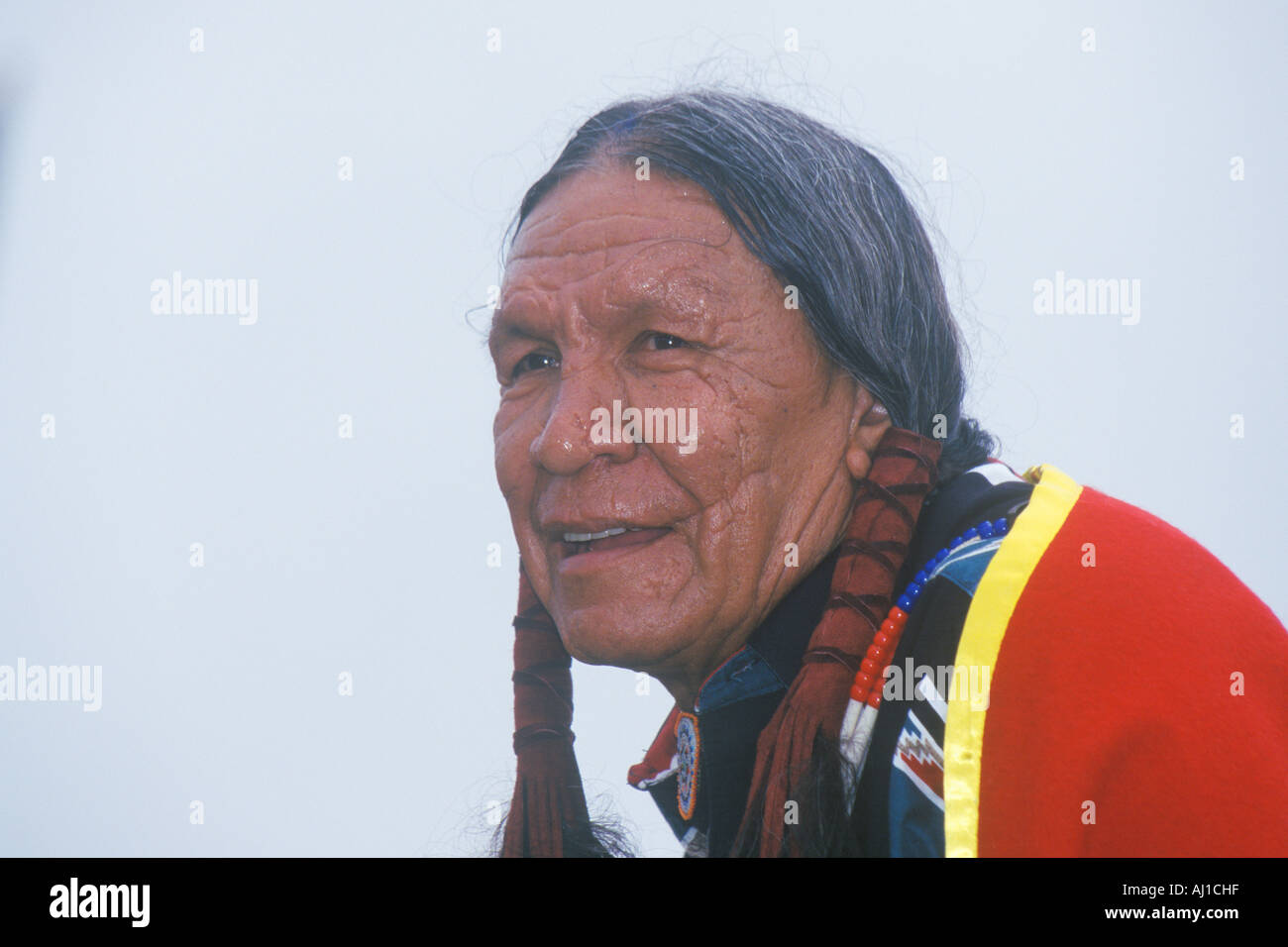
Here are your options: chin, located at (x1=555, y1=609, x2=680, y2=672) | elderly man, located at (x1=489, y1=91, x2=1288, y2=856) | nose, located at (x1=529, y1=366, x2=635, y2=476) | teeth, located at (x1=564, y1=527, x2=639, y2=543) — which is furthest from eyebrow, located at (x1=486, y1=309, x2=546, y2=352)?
chin, located at (x1=555, y1=609, x2=680, y2=672)

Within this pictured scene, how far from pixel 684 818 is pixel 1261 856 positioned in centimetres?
75

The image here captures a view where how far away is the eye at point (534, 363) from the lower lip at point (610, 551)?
28 centimetres

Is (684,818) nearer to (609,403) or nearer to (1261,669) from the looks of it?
(609,403)

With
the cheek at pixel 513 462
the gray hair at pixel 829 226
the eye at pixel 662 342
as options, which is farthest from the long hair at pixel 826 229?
the cheek at pixel 513 462

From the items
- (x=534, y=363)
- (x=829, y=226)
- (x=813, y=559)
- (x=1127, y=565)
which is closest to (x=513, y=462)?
(x=534, y=363)

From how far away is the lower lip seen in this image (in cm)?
141

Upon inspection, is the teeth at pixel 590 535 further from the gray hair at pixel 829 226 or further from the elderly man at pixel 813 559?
the gray hair at pixel 829 226

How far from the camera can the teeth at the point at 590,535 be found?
4.71 feet

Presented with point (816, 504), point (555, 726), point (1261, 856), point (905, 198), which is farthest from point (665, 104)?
point (1261, 856)

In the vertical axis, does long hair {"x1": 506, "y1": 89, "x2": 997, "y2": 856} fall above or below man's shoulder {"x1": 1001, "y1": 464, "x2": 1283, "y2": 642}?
above

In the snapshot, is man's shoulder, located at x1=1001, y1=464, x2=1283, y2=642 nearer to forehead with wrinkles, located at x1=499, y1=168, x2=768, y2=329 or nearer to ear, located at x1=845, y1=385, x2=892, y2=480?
ear, located at x1=845, y1=385, x2=892, y2=480

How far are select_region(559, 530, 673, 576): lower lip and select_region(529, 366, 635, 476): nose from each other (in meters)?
0.10

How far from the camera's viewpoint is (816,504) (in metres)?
1.46

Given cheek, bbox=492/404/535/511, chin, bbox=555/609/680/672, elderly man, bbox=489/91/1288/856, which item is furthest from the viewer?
cheek, bbox=492/404/535/511
